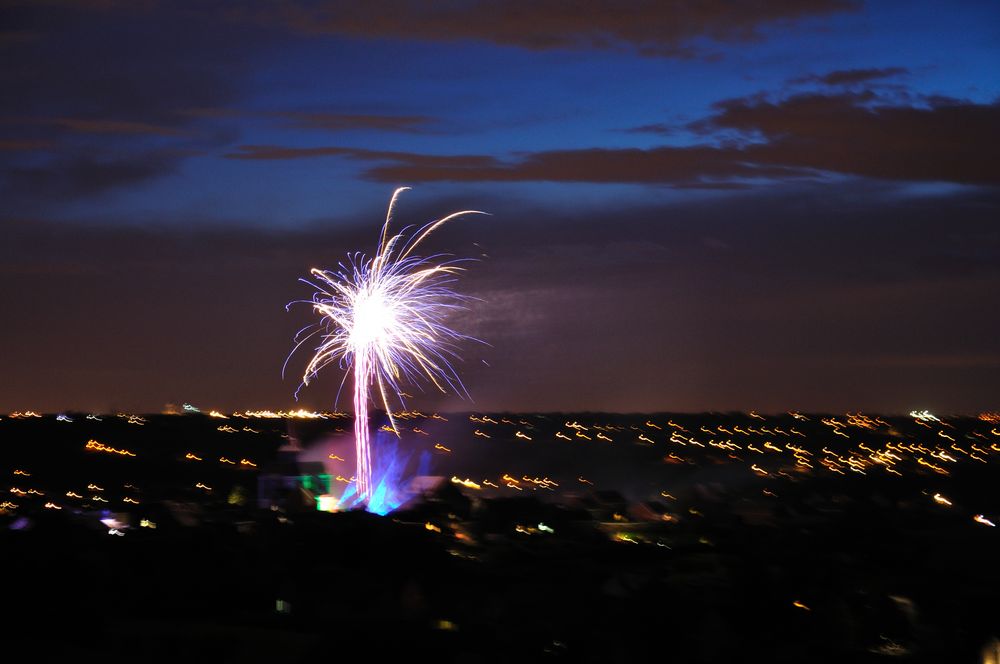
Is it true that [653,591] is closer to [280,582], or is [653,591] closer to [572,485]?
[280,582]

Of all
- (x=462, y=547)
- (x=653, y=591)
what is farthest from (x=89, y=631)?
(x=462, y=547)

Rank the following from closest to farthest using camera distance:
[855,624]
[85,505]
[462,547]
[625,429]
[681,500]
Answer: [855,624] → [462,547] → [85,505] → [681,500] → [625,429]

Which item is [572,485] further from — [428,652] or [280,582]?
[428,652]

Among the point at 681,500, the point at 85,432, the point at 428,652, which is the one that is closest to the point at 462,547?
the point at 428,652

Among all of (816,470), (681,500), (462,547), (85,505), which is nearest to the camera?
(462,547)

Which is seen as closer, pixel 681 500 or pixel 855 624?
pixel 855 624

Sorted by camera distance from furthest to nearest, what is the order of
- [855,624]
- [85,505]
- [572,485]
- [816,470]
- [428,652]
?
[816,470], [572,485], [85,505], [855,624], [428,652]

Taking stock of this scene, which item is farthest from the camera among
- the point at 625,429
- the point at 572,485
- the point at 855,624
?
the point at 625,429

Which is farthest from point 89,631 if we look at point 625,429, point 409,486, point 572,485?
point 625,429

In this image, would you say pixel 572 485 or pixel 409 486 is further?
pixel 572 485
